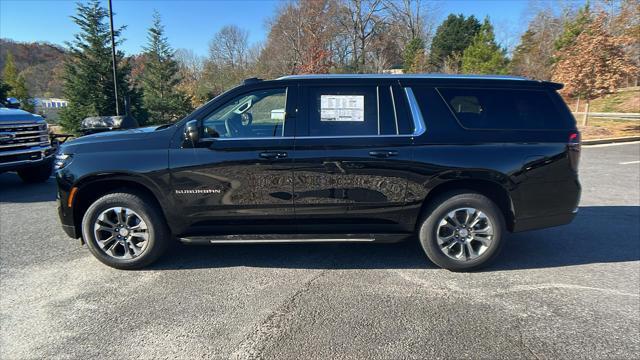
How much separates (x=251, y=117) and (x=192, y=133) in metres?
0.60

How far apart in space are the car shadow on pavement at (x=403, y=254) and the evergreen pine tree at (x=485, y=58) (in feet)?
67.5

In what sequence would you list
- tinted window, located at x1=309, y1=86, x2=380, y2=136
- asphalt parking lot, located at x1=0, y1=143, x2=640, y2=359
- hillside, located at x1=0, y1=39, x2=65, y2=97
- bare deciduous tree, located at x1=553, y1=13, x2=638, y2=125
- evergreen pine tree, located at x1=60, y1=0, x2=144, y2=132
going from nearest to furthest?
asphalt parking lot, located at x1=0, y1=143, x2=640, y2=359, tinted window, located at x1=309, y1=86, x2=380, y2=136, bare deciduous tree, located at x1=553, y1=13, x2=638, y2=125, evergreen pine tree, located at x1=60, y1=0, x2=144, y2=132, hillside, located at x1=0, y1=39, x2=65, y2=97

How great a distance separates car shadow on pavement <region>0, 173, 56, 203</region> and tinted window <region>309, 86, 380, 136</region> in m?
5.77

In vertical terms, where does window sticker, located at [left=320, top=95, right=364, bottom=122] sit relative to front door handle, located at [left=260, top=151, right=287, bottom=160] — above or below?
above

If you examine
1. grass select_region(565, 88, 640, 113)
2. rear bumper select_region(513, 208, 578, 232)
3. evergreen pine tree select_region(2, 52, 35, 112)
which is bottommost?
rear bumper select_region(513, 208, 578, 232)

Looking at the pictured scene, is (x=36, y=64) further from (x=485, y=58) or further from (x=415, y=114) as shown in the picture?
(x=415, y=114)

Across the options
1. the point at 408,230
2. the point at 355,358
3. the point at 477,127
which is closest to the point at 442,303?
the point at 408,230

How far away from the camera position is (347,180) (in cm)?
382

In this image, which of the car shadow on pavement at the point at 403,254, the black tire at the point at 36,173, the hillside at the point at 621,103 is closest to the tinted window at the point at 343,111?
the car shadow on pavement at the point at 403,254

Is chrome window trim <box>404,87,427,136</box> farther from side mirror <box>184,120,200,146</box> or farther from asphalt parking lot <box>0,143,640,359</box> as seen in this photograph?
side mirror <box>184,120,200,146</box>

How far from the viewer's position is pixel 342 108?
3.84 m

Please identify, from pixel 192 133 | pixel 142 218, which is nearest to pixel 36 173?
pixel 142 218

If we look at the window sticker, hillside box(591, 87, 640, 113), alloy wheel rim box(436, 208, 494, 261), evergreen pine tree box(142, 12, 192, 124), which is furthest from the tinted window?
hillside box(591, 87, 640, 113)

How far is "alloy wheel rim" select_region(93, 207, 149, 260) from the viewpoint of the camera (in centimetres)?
396
